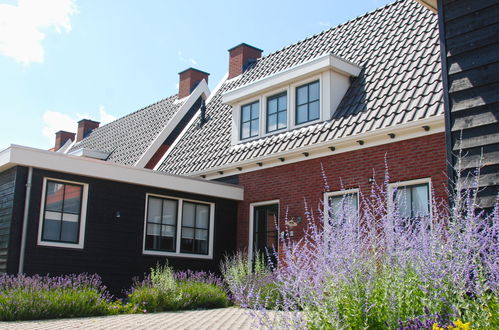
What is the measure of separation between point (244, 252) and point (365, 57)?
5532mm

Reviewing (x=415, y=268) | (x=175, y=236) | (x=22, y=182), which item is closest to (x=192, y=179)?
(x=175, y=236)

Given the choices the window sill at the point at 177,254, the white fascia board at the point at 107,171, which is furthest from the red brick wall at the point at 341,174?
the window sill at the point at 177,254

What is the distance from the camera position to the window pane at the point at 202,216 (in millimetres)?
13849

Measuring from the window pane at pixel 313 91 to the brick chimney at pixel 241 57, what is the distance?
5.28 m

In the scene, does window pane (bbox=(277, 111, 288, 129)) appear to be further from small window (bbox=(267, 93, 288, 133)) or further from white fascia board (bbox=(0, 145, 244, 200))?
white fascia board (bbox=(0, 145, 244, 200))

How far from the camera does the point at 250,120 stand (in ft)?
48.5

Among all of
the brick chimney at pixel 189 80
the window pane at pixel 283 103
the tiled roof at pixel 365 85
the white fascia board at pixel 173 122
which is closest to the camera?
the tiled roof at pixel 365 85

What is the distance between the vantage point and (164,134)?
730 inches

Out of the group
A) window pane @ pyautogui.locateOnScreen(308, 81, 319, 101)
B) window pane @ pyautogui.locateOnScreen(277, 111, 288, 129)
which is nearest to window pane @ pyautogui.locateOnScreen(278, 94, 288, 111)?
window pane @ pyautogui.locateOnScreen(277, 111, 288, 129)

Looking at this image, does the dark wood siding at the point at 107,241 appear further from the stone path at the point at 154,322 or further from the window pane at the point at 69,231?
the stone path at the point at 154,322

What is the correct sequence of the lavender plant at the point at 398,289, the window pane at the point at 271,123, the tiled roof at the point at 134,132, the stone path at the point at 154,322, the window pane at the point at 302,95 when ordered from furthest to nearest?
the tiled roof at the point at 134,132, the window pane at the point at 271,123, the window pane at the point at 302,95, the stone path at the point at 154,322, the lavender plant at the point at 398,289

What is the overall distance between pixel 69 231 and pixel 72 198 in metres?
0.69

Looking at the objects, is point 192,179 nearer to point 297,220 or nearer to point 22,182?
point 297,220

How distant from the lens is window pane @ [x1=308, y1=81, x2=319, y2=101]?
13180 mm
